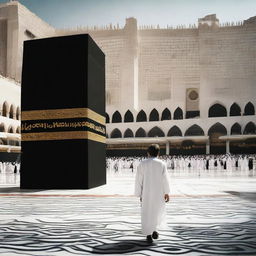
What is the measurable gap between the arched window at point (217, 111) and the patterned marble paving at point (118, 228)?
33.2 m

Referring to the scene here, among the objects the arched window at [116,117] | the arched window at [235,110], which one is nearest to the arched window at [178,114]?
the arched window at [235,110]

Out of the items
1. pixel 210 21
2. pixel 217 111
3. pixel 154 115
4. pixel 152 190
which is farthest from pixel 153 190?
pixel 210 21

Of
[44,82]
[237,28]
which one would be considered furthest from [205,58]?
[44,82]

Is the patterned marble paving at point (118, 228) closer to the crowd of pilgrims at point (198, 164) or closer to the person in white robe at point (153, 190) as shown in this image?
the person in white robe at point (153, 190)

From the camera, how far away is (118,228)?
4109 millimetres

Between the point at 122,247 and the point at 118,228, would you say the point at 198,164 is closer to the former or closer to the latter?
the point at 118,228

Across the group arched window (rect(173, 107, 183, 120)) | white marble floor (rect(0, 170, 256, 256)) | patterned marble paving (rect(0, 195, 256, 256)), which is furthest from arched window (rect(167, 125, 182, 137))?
patterned marble paving (rect(0, 195, 256, 256))

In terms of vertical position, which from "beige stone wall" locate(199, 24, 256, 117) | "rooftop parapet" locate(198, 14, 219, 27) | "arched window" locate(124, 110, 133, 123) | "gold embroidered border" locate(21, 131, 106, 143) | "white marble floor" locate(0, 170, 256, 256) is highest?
"rooftop parapet" locate(198, 14, 219, 27)

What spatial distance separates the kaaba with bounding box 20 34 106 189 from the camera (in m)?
9.20

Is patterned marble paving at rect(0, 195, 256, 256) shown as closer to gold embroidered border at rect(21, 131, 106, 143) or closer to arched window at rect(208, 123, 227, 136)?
gold embroidered border at rect(21, 131, 106, 143)

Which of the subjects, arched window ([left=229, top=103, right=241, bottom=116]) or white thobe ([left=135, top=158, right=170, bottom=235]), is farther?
arched window ([left=229, top=103, right=241, bottom=116])

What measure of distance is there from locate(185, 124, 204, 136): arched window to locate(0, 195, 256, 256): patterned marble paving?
104ft

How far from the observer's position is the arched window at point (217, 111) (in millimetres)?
39000

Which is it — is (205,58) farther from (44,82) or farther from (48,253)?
(48,253)
